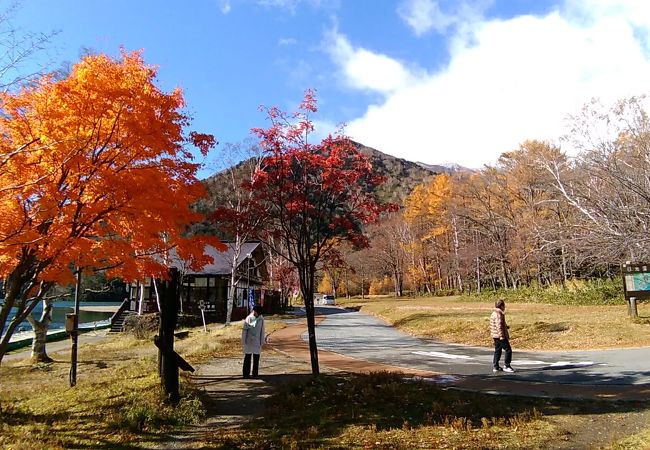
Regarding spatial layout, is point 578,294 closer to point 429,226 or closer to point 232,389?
point 232,389

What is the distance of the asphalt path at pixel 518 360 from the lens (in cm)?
933

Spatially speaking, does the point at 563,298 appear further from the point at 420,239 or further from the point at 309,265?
the point at 420,239

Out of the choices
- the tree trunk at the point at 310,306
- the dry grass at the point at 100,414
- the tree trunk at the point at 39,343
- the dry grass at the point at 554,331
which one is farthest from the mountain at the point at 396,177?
the tree trunk at the point at 39,343

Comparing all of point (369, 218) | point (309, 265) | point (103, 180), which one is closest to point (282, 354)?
point (309, 265)

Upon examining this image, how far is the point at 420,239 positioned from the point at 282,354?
4353 cm

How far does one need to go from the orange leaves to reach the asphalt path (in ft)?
23.4

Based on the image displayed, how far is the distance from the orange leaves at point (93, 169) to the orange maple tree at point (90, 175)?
16 mm

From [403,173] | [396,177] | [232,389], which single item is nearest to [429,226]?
[232,389]

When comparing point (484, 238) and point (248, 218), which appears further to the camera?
point (484, 238)

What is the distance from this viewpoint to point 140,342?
2088cm

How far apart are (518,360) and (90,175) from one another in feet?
35.2

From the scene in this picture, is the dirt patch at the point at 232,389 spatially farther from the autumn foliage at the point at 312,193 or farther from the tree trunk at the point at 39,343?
the tree trunk at the point at 39,343

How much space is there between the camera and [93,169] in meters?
7.26

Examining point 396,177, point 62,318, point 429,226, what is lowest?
point 62,318
